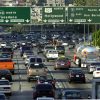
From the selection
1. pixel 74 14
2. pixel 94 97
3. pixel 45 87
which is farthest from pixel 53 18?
pixel 94 97

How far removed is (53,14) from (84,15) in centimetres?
313

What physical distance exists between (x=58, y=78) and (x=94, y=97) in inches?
1140

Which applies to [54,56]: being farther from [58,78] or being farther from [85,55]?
[58,78]

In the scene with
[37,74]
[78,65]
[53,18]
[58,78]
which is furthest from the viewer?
[78,65]

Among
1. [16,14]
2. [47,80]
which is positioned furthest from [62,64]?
[47,80]

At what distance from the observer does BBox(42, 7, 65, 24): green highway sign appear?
65.8 meters

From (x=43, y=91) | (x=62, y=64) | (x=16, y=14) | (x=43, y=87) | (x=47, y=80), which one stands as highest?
(x=16, y=14)

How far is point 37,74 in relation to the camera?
52.3 m

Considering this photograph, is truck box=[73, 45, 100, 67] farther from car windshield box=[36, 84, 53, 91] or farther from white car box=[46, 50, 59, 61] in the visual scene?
car windshield box=[36, 84, 53, 91]

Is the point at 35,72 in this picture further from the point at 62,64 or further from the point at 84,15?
the point at 84,15

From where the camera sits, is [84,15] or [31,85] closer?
[31,85]

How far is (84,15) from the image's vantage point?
66062 mm

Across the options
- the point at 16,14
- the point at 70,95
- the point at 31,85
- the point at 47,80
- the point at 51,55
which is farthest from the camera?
the point at 51,55

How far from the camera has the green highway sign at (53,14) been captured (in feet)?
216
